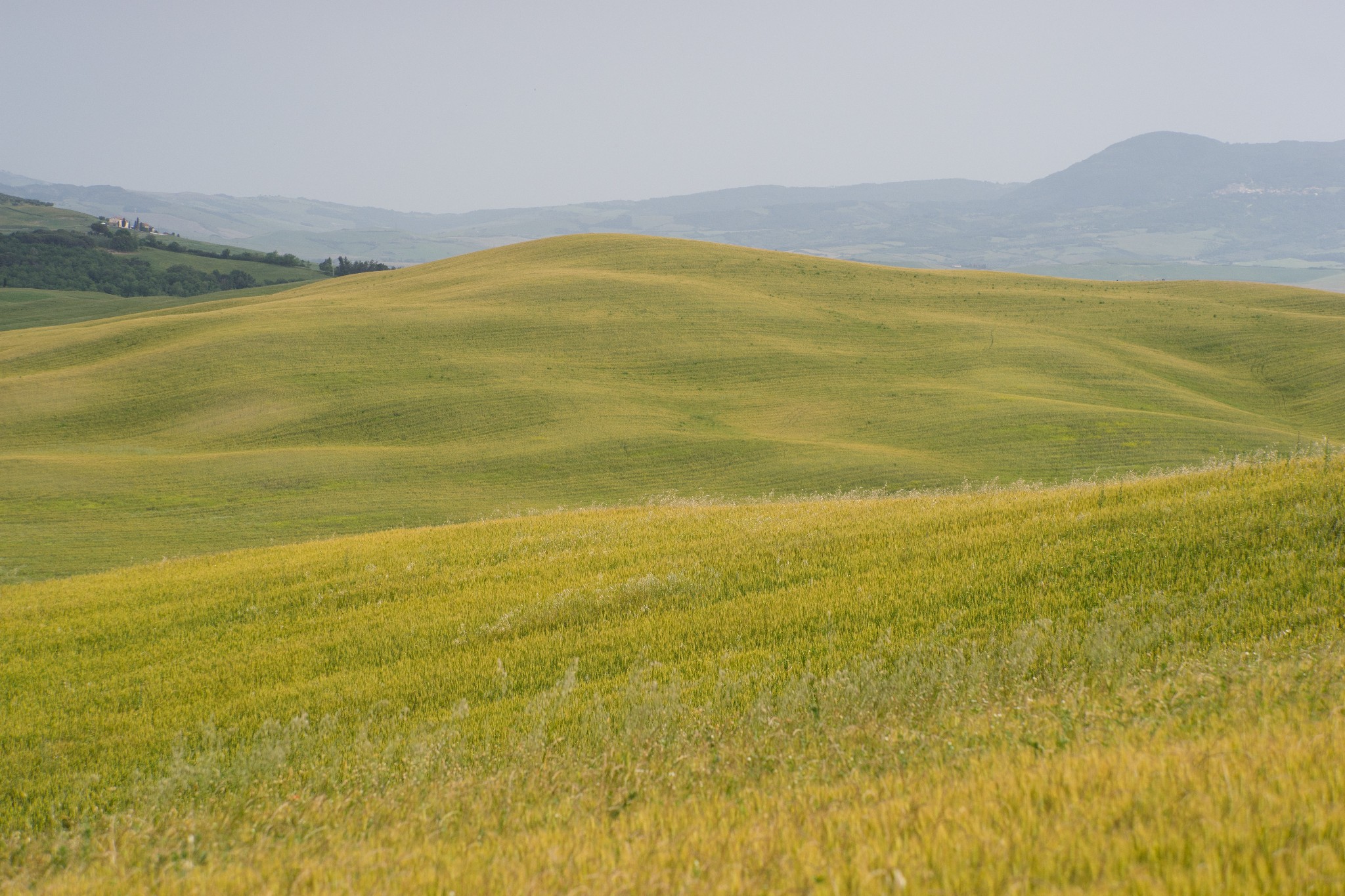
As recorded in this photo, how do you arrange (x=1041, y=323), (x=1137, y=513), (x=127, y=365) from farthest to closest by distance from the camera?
1. (x=1041, y=323)
2. (x=127, y=365)
3. (x=1137, y=513)

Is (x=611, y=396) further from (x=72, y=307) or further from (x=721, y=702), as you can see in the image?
(x=72, y=307)

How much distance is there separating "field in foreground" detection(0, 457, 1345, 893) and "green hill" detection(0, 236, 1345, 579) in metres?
21.8

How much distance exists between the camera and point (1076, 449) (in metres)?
38.2

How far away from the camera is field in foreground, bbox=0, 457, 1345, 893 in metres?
3.62

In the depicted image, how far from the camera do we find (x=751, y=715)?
618 cm

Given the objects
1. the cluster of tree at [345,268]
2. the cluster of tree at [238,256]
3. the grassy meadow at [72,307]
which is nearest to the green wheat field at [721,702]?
the grassy meadow at [72,307]

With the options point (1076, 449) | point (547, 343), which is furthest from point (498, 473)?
point (1076, 449)

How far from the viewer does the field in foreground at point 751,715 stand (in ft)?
11.9

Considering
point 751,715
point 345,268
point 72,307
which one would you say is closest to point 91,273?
point 345,268

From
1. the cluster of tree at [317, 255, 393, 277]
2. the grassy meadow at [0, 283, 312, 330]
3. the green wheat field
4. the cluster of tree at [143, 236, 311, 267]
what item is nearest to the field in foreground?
the green wheat field

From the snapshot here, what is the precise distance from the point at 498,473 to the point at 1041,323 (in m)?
43.0

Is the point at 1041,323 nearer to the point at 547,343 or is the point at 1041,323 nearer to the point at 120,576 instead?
the point at 547,343

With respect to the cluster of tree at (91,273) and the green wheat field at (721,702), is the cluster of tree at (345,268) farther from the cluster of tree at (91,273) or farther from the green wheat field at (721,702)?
the green wheat field at (721,702)

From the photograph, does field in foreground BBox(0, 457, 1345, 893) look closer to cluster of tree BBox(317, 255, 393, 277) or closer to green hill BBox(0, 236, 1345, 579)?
green hill BBox(0, 236, 1345, 579)
